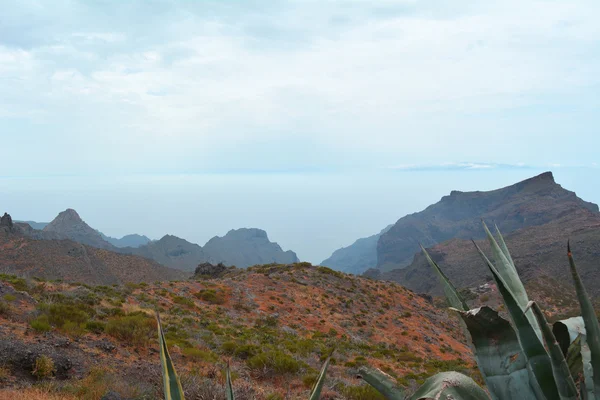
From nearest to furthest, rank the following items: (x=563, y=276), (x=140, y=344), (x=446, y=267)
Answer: (x=140, y=344) → (x=563, y=276) → (x=446, y=267)

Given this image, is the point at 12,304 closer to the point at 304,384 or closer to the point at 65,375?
the point at 65,375

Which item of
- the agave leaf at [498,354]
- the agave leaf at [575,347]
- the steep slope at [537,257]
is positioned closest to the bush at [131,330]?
the agave leaf at [498,354]

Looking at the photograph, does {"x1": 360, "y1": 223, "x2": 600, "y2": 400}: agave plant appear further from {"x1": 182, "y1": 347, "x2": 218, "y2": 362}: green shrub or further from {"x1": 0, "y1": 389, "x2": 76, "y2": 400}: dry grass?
{"x1": 182, "y1": 347, "x2": 218, "y2": 362}: green shrub

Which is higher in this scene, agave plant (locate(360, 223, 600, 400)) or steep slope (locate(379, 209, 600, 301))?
agave plant (locate(360, 223, 600, 400))

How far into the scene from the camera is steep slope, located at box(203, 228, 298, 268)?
424 ft

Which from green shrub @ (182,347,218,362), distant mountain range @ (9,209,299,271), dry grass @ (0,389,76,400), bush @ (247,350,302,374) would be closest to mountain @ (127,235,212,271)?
distant mountain range @ (9,209,299,271)

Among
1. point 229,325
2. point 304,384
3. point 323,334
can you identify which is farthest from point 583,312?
point 323,334

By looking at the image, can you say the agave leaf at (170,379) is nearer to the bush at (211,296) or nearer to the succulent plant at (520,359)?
the succulent plant at (520,359)

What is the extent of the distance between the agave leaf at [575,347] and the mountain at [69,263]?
40887mm

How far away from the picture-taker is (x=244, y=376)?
26.4 feet

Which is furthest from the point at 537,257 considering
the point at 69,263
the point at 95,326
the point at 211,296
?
the point at 95,326

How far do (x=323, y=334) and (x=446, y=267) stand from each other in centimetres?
5741

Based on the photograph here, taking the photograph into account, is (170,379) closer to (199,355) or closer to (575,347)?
(575,347)

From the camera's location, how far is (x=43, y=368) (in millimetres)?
6352
